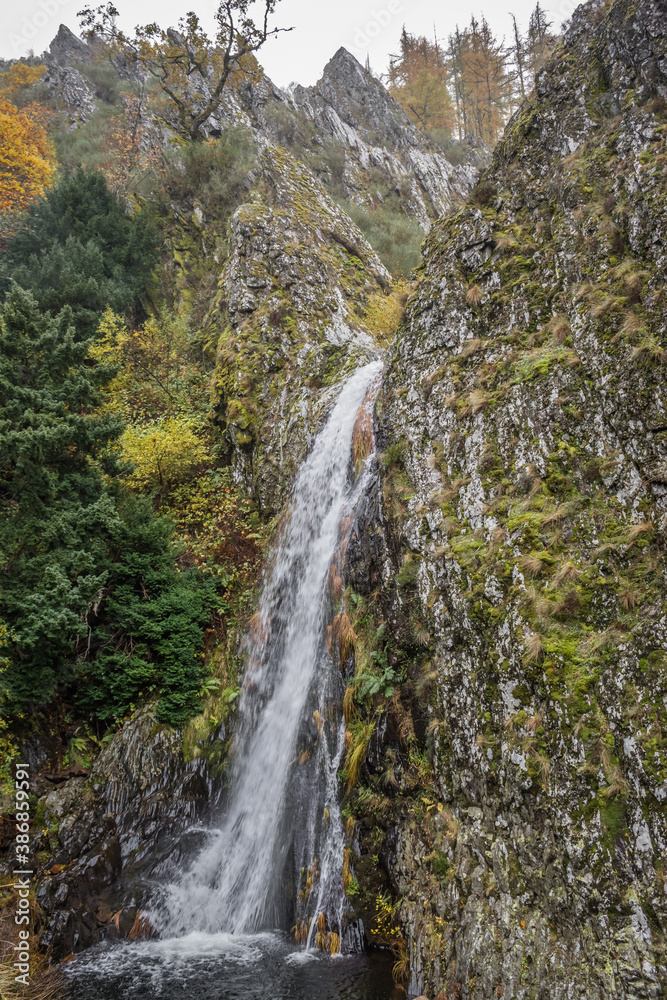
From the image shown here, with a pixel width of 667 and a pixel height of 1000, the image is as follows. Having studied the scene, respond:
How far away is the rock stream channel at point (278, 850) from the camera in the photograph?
5.50 metres

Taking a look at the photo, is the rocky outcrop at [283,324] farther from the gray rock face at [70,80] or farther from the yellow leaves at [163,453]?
the gray rock face at [70,80]

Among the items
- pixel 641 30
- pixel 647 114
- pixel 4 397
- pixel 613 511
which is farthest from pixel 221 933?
pixel 641 30

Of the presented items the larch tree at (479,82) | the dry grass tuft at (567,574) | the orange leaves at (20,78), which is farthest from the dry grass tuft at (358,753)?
the orange leaves at (20,78)

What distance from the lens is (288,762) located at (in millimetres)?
7395

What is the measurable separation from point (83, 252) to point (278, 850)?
1622 centimetres

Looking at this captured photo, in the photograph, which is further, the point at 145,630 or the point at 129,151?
the point at 129,151

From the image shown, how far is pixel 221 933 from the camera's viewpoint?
20.9ft

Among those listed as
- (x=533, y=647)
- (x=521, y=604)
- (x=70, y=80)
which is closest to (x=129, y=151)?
(x=70, y=80)

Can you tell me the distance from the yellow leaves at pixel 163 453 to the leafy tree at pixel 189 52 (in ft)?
48.6

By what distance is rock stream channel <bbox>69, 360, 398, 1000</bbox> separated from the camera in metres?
5.50

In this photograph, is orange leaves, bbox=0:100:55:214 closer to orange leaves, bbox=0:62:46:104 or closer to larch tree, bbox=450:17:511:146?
orange leaves, bbox=0:62:46:104

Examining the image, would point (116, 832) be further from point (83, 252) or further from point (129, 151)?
point (129, 151)

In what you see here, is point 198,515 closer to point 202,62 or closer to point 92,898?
point 92,898

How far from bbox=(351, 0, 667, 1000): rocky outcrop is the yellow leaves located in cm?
536
